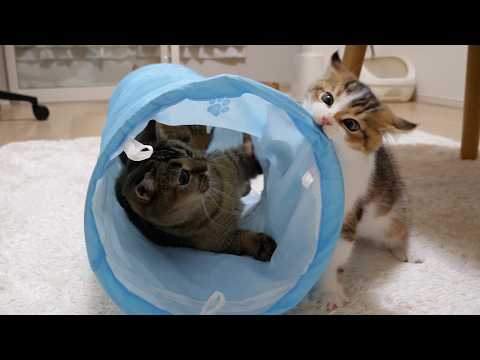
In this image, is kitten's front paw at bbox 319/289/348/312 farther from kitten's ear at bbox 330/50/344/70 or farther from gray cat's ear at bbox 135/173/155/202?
kitten's ear at bbox 330/50/344/70

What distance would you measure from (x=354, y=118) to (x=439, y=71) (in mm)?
3062

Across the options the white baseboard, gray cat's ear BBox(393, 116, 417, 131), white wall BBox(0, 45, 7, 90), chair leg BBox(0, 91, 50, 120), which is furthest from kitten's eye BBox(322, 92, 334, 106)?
white wall BBox(0, 45, 7, 90)

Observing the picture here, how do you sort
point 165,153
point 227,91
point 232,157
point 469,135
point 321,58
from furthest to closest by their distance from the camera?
1. point 321,58
2. point 469,135
3. point 232,157
4. point 165,153
5. point 227,91

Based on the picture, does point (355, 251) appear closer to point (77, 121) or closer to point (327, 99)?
point (327, 99)

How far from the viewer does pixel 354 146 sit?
978 mm

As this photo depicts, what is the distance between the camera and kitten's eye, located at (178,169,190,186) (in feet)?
3.62

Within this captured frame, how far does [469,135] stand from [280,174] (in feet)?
3.78

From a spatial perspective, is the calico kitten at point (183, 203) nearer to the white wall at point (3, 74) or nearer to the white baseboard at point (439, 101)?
the white baseboard at point (439, 101)

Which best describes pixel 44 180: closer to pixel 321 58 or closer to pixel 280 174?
pixel 280 174

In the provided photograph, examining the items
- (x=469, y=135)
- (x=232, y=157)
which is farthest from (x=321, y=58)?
(x=232, y=157)

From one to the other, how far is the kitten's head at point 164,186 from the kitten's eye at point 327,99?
0.35 meters

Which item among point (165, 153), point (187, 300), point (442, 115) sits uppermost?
point (165, 153)

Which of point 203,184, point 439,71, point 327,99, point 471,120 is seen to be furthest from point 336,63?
point 439,71

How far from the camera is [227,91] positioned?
0.81 metres
